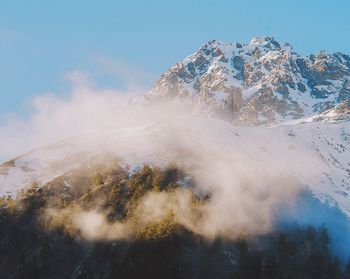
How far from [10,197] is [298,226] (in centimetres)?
6998

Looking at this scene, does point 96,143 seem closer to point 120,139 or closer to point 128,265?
point 120,139

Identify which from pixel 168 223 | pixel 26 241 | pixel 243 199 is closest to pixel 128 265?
pixel 168 223

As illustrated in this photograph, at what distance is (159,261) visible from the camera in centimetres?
12925

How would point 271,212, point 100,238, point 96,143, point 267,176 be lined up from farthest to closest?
point 96,143
point 267,176
point 271,212
point 100,238

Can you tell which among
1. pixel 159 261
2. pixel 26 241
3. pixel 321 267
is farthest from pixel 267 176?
pixel 26 241

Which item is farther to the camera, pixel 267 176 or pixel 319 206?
pixel 267 176

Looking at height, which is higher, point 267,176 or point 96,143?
point 96,143

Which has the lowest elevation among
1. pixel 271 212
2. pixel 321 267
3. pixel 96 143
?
pixel 321 267

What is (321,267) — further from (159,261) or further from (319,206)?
(159,261)

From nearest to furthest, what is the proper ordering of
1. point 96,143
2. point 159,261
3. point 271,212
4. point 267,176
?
point 159,261 < point 271,212 < point 267,176 < point 96,143

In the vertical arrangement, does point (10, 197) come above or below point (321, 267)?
above

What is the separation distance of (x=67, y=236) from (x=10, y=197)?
2371 centimetres

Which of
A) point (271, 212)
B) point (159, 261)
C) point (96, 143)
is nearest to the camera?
point (159, 261)

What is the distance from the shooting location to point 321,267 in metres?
135
